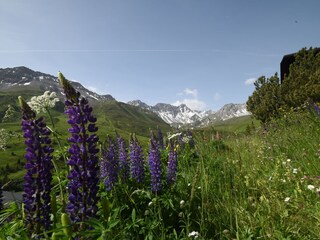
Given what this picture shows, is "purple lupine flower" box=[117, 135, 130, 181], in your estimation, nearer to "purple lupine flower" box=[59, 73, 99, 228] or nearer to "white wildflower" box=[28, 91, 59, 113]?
"white wildflower" box=[28, 91, 59, 113]

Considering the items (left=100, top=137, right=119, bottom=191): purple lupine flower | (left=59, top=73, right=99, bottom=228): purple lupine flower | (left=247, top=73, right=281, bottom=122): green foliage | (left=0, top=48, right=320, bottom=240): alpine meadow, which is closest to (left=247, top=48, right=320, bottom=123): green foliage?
(left=247, top=73, right=281, bottom=122): green foliage

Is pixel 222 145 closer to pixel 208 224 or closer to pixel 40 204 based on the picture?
pixel 208 224

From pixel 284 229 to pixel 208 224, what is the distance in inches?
43.6

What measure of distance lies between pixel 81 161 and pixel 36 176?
20.7 inches

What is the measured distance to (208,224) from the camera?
4.50 metres

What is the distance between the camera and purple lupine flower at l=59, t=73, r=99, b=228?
288 centimetres

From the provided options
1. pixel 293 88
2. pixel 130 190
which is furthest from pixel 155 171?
pixel 293 88

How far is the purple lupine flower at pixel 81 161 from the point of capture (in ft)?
9.43

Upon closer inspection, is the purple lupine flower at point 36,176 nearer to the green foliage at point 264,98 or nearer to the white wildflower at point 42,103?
the white wildflower at point 42,103

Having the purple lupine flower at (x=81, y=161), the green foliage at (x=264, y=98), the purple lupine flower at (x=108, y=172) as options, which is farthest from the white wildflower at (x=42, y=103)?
the green foliage at (x=264, y=98)

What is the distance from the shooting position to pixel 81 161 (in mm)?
2881

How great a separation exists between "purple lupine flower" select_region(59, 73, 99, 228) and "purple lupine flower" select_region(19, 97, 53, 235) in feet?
0.94

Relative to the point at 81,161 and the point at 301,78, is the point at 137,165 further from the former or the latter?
the point at 301,78

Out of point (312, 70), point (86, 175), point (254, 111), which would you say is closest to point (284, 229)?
point (86, 175)
